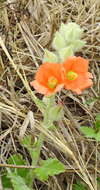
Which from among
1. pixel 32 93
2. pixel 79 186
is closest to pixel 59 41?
pixel 32 93

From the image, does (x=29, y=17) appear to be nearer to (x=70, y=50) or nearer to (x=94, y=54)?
(x=94, y=54)

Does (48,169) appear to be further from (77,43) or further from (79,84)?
(77,43)

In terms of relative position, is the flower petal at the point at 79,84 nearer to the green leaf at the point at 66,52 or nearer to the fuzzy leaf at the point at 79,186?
the green leaf at the point at 66,52

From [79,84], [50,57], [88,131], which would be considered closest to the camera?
[79,84]

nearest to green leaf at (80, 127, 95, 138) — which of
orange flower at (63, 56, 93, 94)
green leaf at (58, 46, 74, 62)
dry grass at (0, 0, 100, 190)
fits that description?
dry grass at (0, 0, 100, 190)

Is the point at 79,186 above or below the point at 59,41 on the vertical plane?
below

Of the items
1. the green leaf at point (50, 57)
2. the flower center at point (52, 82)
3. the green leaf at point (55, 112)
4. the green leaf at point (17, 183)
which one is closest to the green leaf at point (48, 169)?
the green leaf at point (17, 183)

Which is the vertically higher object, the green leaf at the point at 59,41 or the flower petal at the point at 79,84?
the green leaf at the point at 59,41
